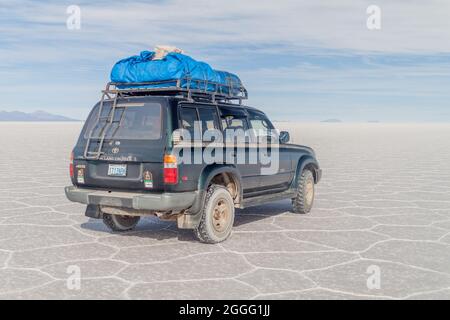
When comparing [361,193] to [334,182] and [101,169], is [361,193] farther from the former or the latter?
[101,169]

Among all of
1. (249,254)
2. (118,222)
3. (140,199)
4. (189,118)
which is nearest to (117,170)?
(140,199)

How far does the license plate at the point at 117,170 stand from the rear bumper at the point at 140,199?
0.76 ft

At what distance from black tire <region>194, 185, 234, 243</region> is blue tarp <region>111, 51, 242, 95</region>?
1.48 metres

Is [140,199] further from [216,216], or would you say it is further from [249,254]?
[249,254]

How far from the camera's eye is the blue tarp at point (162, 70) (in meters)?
7.39

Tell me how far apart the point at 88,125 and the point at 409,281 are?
14.5 ft

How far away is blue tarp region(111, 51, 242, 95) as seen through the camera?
291 inches

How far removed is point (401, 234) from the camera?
8000 millimetres

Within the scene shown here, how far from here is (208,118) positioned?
7.66m

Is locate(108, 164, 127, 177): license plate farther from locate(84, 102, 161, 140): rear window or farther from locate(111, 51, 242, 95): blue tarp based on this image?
locate(111, 51, 242, 95): blue tarp

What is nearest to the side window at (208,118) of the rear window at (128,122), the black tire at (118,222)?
the rear window at (128,122)
